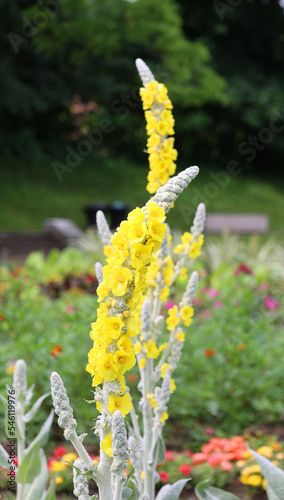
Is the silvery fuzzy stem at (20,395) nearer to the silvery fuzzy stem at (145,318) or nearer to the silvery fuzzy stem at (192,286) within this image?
the silvery fuzzy stem at (145,318)

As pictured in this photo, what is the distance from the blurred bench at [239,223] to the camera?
13945mm

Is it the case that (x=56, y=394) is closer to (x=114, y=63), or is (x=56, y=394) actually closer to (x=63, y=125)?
(x=114, y=63)

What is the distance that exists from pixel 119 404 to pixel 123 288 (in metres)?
0.28

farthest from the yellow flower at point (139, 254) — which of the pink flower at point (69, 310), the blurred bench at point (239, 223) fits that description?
the blurred bench at point (239, 223)

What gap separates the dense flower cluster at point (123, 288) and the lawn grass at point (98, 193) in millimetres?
12392

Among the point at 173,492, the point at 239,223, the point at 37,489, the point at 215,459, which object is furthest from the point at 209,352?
the point at 239,223

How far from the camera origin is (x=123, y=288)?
1.13 metres

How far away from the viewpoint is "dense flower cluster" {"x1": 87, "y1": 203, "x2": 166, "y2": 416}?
3.72ft

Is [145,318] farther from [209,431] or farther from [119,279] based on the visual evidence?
[209,431]

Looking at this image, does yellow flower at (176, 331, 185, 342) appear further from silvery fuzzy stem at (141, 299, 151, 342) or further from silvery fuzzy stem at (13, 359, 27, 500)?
silvery fuzzy stem at (13, 359, 27, 500)

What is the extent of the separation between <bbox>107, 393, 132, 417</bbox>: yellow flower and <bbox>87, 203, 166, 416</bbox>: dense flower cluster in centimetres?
2

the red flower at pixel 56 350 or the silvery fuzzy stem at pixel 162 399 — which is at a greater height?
the red flower at pixel 56 350

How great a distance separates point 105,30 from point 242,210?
7.05 meters

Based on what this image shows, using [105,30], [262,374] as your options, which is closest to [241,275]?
[262,374]
